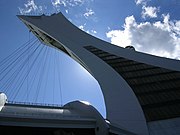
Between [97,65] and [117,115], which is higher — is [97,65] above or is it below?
above

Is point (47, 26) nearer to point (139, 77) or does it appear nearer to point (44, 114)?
point (139, 77)

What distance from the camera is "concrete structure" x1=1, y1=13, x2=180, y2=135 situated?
76.1ft

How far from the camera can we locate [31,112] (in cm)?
1636

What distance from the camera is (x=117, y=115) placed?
2406 centimetres

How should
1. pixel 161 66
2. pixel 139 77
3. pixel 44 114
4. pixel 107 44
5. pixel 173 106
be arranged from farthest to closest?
1. pixel 107 44
2. pixel 161 66
3. pixel 139 77
4. pixel 173 106
5. pixel 44 114

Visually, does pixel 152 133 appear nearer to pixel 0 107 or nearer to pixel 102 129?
pixel 102 129

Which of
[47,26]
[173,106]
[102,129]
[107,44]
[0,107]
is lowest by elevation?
[102,129]

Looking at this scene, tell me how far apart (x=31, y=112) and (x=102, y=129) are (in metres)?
4.25

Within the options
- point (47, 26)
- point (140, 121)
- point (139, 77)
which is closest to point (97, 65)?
point (139, 77)

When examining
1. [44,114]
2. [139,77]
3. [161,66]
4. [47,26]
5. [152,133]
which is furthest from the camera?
[47,26]

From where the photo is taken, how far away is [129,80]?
3225cm

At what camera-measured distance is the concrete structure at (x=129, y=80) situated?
23203 millimetres

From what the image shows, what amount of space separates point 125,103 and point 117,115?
2513 millimetres

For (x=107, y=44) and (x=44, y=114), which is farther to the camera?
(x=107, y=44)
